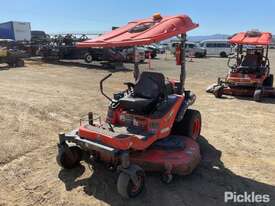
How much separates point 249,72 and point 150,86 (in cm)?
821

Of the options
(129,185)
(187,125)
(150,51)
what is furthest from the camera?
(150,51)

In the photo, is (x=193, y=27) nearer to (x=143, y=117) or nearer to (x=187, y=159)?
(x=143, y=117)

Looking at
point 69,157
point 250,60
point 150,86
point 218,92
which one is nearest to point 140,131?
point 150,86

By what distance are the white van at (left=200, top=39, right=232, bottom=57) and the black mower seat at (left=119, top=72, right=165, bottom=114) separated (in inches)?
1305

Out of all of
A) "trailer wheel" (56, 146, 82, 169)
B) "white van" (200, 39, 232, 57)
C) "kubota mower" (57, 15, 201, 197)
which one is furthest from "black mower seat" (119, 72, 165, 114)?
"white van" (200, 39, 232, 57)

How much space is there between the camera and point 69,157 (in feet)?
18.0

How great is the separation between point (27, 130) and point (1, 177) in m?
2.28

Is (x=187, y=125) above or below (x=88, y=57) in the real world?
below

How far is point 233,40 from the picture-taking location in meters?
12.2

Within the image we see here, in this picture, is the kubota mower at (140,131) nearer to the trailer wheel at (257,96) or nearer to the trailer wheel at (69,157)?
the trailer wheel at (69,157)

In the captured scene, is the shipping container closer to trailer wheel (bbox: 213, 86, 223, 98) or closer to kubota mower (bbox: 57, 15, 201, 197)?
trailer wheel (bbox: 213, 86, 223, 98)

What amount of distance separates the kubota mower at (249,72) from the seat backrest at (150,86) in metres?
6.49

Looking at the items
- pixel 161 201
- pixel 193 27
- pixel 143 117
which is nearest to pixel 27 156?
pixel 143 117

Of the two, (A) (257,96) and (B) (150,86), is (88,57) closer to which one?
(A) (257,96)
